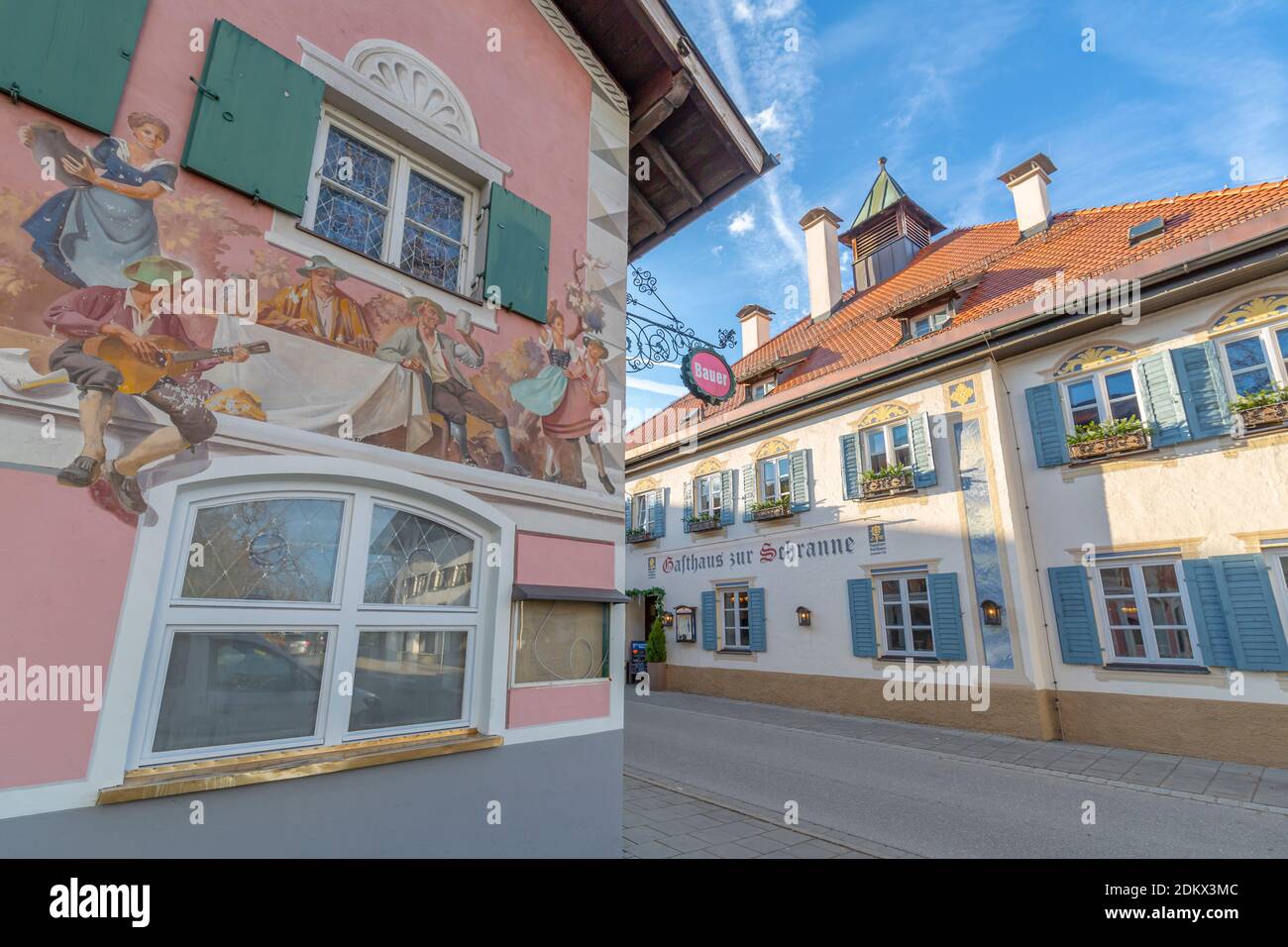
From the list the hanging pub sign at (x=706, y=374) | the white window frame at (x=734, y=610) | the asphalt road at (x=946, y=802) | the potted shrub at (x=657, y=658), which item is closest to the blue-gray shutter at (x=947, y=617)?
the asphalt road at (x=946, y=802)

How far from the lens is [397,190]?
4387 millimetres

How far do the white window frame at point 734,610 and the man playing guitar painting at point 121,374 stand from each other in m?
13.4

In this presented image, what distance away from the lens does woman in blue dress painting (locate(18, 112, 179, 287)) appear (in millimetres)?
2873

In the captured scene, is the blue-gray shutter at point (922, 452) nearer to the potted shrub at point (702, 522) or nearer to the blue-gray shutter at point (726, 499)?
the blue-gray shutter at point (726, 499)

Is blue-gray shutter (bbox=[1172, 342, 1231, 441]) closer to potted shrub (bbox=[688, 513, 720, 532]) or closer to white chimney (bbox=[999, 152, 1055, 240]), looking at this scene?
white chimney (bbox=[999, 152, 1055, 240])

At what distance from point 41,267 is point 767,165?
6714mm

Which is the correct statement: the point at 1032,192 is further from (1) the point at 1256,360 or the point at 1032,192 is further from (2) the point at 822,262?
(1) the point at 1256,360

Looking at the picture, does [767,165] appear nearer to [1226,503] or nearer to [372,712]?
[372,712]

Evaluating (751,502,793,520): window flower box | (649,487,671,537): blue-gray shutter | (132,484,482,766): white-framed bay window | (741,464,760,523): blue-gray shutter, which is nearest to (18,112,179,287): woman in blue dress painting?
(132,484,482,766): white-framed bay window

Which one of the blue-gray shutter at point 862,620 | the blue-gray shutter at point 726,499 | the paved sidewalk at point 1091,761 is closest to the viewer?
the paved sidewalk at point 1091,761

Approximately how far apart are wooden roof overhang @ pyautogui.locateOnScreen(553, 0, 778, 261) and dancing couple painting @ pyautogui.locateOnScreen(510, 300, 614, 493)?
3.03 m

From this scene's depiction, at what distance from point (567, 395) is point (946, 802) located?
20.8ft

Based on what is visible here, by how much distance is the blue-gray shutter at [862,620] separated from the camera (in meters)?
12.3
